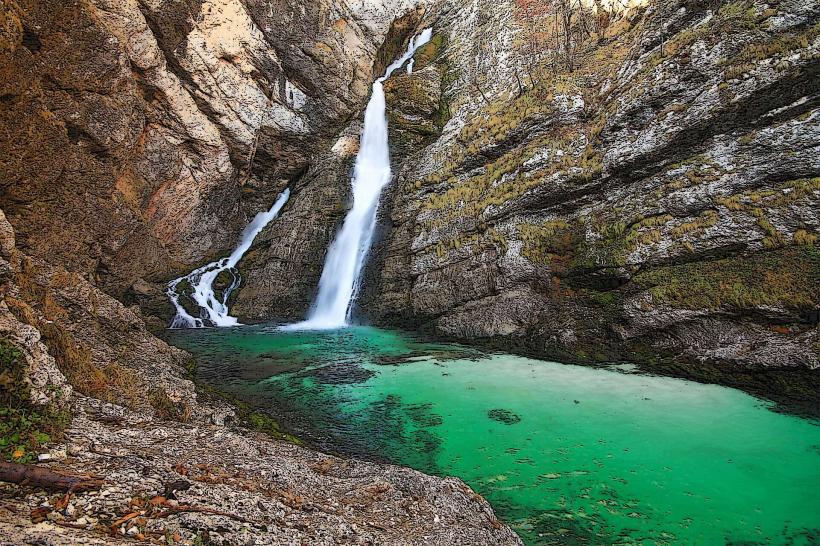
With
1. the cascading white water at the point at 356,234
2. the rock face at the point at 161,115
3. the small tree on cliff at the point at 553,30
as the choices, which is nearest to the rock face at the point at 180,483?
the rock face at the point at 161,115

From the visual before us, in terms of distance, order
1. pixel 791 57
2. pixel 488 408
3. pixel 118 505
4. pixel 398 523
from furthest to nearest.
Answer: pixel 791 57
pixel 488 408
pixel 398 523
pixel 118 505

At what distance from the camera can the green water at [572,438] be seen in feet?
19.2

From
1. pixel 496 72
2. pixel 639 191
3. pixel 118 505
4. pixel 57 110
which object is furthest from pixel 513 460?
pixel 496 72

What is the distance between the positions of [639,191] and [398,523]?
1508cm

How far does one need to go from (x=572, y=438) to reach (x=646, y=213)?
9825 mm

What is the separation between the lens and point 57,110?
17594mm

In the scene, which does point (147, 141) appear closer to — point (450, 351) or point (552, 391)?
point (450, 351)

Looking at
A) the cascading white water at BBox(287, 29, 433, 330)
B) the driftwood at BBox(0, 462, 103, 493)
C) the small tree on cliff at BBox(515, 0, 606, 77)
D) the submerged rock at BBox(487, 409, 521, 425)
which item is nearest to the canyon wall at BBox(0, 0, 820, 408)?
the small tree on cliff at BBox(515, 0, 606, 77)

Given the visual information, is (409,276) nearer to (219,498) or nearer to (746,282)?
(746,282)

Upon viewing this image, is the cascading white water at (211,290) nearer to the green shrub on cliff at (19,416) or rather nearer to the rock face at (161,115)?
the rock face at (161,115)

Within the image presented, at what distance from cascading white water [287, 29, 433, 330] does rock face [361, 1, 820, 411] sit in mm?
1575

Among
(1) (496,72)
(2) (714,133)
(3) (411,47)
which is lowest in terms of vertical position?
(2) (714,133)

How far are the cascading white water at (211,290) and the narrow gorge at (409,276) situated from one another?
17 cm

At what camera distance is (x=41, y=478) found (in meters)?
3.00
